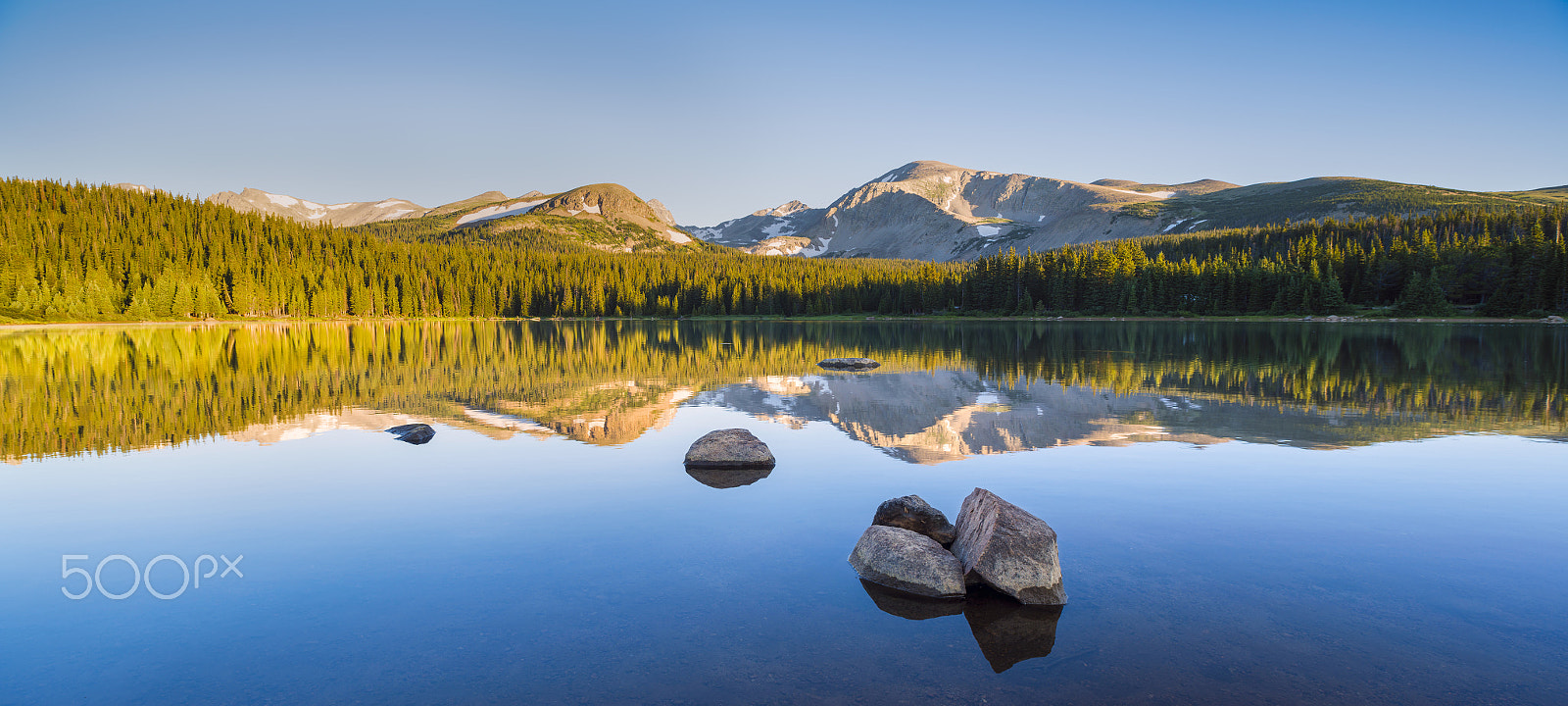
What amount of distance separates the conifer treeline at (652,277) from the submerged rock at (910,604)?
431 ft

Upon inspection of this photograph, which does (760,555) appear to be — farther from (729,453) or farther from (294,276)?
(294,276)

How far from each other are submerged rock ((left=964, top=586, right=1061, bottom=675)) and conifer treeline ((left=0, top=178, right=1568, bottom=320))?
13119 centimetres

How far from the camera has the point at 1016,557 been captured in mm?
8742

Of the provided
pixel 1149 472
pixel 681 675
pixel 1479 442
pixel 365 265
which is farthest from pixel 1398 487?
pixel 365 265

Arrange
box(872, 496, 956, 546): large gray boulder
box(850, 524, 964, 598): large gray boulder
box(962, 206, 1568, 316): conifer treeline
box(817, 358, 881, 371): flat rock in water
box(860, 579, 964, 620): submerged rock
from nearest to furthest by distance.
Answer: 1. box(860, 579, 964, 620): submerged rock
2. box(850, 524, 964, 598): large gray boulder
3. box(872, 496, 956, 546): large gray boulder
4. box(817, 358, 881, 371): flat rock in water
5. box(962, 206, 1568, 316): conifer treeline

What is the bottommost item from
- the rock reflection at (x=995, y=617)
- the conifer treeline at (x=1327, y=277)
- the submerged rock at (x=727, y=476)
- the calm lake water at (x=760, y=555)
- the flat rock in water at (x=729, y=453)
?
the submerged rock at (x=727, y=476)

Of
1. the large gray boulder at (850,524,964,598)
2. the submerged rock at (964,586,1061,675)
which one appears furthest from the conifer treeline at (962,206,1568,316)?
the submerged rock at (964,586,1061,675)

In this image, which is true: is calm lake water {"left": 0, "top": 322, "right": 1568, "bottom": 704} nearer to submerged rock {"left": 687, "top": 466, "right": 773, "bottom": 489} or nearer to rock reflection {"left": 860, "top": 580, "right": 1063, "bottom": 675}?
rock reflection {"left": 860, "top": 580, "right": 1063, "bottom": 675}

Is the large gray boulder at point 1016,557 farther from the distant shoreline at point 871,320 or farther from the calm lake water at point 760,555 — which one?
the distant shoreline at point 871,320

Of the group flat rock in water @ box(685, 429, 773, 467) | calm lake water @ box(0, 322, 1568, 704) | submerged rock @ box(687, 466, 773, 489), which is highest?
flat rock in water @ box(685, 429, 773, 467)

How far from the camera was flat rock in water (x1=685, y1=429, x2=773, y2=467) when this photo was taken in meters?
15.8

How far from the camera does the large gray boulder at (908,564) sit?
8.96m

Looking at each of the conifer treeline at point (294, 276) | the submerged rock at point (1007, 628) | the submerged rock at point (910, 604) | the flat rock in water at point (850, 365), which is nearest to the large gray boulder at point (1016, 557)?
the submerged rock at point (1007, 628)

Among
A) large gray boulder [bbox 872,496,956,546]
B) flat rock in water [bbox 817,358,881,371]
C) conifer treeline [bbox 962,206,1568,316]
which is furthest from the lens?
conifer treeline [bbox 962,206,1568,316]
